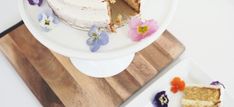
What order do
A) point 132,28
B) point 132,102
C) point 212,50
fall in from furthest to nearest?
point 212,50 → point 132,102 → point 132,28

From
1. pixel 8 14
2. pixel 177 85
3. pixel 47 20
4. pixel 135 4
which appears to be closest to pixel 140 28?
pixel 135 4

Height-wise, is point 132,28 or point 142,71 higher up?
point 132,28

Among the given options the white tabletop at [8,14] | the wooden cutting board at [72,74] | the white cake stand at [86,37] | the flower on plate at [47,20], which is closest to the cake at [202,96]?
the wooden cutting board at [72,74]

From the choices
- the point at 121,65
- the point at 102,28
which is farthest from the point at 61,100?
the point at 102,28

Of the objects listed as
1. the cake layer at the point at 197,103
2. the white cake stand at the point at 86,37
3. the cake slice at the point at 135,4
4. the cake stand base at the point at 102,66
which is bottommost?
the cake layer at the point at 197,103

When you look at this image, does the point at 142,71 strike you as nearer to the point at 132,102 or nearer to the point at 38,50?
the point at 132,102

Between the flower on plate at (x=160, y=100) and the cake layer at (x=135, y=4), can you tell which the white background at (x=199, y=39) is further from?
the cake layer at (x=135, y=4)
